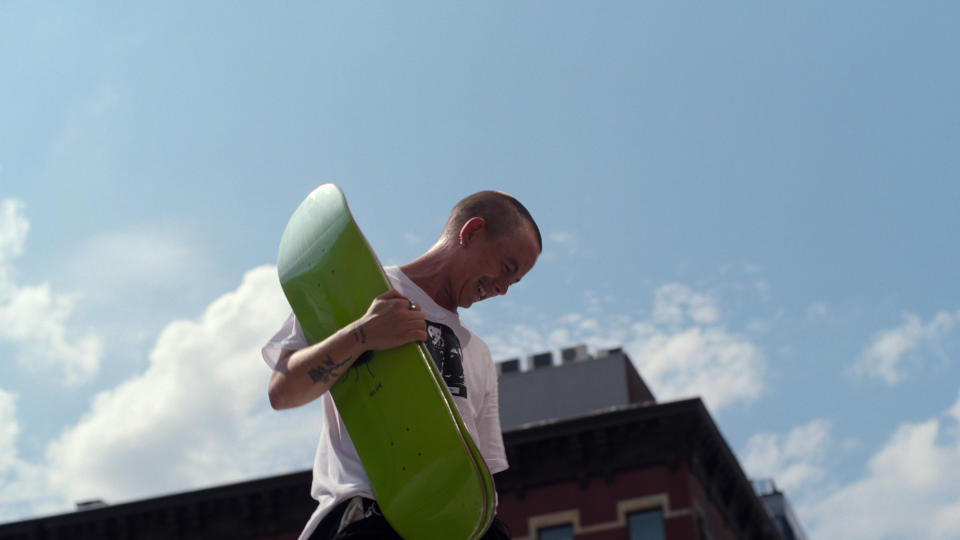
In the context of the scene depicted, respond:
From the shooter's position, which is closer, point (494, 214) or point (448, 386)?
point (448, 386)

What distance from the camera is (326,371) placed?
269 cm

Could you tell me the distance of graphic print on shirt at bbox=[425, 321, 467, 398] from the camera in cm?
300

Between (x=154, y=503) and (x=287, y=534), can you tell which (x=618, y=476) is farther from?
(x=154, y=503)

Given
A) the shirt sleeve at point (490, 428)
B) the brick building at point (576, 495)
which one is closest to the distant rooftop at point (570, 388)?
the brick building at point (576, 495)

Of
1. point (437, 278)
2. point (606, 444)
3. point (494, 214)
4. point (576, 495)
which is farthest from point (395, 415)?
point (606, 444)

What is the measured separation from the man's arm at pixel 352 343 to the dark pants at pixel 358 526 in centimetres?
32

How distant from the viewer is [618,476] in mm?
24266

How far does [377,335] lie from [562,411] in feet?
92.8

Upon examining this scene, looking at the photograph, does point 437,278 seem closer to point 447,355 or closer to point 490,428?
point 447,355

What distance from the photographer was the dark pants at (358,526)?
8.77 feet

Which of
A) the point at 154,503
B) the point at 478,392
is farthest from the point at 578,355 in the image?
the point at 478,392

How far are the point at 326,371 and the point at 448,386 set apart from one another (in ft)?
1.48

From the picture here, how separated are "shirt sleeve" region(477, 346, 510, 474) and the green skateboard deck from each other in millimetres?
512

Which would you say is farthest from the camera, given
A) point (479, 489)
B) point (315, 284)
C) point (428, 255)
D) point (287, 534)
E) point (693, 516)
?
point (287, 534)
